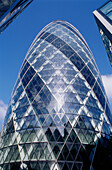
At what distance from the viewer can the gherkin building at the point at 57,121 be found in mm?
9906

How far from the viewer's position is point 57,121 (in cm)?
1109

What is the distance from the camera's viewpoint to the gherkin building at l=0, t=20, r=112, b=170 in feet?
32.5

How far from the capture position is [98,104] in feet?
46.4

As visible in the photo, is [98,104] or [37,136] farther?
[98,104]

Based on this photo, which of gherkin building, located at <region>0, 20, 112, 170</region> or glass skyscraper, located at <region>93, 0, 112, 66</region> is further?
gherkin building, located at <region>0, 20, 112, 170</region>

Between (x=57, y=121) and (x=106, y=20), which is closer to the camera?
(x=106, y=20)

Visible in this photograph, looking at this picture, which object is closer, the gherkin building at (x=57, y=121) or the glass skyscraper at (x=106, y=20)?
the glass skyscraper at (x=106, y=20)

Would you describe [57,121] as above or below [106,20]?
below

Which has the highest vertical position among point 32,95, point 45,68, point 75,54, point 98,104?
point 75,54

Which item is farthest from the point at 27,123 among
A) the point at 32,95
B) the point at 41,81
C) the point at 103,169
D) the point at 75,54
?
the point at 75,54

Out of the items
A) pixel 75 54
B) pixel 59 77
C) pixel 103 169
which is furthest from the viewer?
pixel 75 54

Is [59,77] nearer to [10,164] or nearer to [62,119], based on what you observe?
[62,119]

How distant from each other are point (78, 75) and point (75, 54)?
4580 millimetres

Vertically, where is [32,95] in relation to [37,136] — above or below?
above
